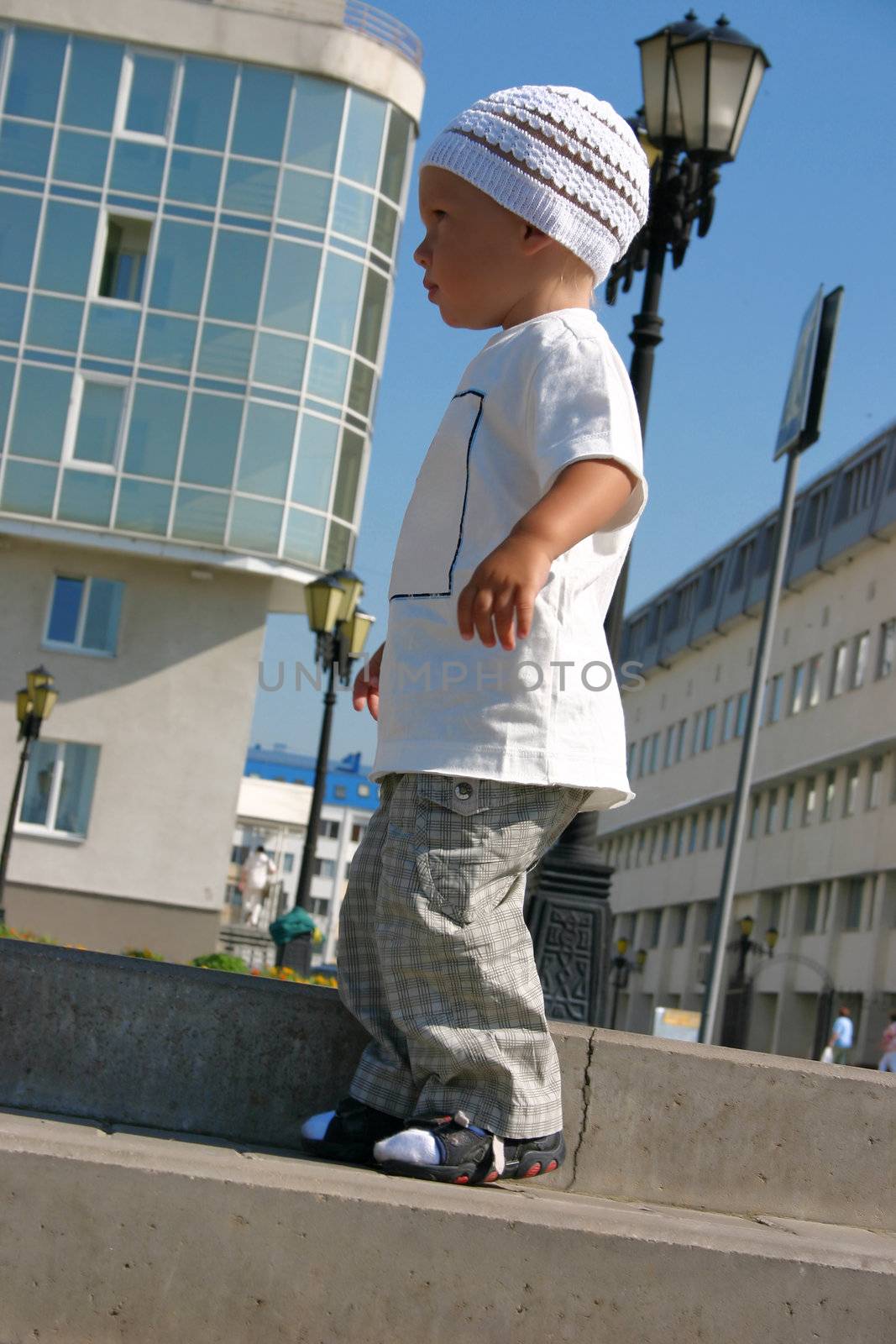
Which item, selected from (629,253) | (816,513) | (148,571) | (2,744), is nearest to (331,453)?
(148,571)

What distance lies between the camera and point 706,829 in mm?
66250

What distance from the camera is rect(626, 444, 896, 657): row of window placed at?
2029 inches

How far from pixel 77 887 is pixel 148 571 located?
5.84 metres

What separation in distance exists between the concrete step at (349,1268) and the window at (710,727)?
64892 mm

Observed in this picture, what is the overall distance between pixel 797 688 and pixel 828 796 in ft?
19.4

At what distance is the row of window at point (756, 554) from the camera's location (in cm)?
5153

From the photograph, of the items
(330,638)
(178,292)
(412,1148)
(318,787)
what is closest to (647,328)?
(412,1148)

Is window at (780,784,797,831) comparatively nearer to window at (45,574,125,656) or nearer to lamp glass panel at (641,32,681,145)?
window at (45,574,125,656)

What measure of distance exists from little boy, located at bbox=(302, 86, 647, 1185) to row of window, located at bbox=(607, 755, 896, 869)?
34.9 m

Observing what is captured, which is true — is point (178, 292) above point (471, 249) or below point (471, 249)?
above

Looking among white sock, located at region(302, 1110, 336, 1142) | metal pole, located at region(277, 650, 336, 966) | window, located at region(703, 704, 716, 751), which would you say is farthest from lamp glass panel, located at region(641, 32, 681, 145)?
window, located at region(703, 704, 716, 751)

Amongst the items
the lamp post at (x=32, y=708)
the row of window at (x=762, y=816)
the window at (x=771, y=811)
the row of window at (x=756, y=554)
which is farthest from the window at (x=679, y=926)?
the lamp post at (x=32, y=708)

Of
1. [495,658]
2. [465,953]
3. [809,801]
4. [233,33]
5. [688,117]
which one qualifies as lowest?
[465,953]

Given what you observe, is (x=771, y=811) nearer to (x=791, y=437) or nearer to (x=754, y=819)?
(x=754, y=819)
